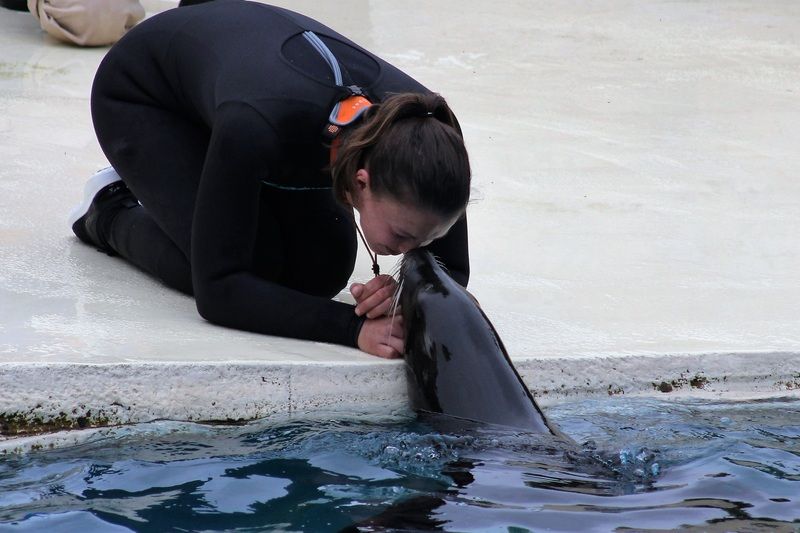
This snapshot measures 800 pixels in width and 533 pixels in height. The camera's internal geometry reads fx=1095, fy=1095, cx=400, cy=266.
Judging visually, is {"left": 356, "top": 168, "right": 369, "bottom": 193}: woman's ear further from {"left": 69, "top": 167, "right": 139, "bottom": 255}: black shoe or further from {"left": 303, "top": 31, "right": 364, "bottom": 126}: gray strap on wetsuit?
{"left": 69, "top": 167, "right": 139, "bottom": 255}: black shoe

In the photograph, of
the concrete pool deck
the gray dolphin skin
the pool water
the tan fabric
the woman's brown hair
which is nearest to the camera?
the pool water

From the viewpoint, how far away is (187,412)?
9.87 ft

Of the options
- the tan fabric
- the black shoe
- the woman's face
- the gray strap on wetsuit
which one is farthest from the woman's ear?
the tan fabric

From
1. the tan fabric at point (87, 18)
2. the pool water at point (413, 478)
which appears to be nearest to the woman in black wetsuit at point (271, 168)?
the pool water at point (413, 478)

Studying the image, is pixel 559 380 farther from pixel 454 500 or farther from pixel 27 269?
pixel 27 269

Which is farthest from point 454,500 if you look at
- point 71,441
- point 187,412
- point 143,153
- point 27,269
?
point 27,269

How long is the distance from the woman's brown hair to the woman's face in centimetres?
2

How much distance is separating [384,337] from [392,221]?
0.45 m

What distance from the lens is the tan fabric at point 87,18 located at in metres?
7.05

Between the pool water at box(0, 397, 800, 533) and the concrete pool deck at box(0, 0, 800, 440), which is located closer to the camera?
the pool water at box(0, 397, 800, 533)

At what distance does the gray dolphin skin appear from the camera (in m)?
2.90

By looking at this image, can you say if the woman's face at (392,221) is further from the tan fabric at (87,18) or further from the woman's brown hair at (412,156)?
the tan fabric at (87,18)

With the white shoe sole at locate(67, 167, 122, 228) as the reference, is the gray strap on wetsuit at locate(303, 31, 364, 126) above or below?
above

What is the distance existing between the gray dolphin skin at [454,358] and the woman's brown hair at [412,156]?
0.33 m
